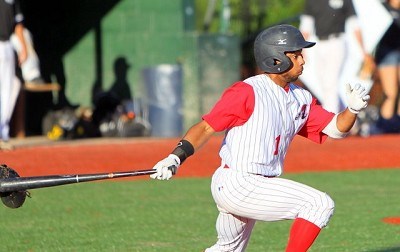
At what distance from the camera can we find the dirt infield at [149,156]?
11820 mm

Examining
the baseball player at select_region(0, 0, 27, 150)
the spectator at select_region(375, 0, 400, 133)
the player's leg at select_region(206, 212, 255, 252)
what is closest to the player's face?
the player's leg at select_region(206, 212, 255, 252)

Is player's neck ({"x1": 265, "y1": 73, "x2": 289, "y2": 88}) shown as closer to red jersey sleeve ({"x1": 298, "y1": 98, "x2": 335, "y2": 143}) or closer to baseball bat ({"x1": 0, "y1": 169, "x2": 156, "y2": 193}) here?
red jersey sleeve ({"x1": 298, "y1": 98, "x2": 335, "y2": 143})

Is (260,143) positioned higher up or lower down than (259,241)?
higher up

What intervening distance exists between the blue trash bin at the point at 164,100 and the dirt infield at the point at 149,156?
0.67 m

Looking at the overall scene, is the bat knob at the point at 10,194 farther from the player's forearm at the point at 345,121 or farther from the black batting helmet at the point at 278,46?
the player's forearm at the point at 345,121

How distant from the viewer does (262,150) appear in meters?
5.76

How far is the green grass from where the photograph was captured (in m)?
7.45

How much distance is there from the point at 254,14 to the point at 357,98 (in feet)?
46.0

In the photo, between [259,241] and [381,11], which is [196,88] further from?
[259,241]

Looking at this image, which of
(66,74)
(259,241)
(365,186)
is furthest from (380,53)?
(259,241)

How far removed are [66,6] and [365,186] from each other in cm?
710

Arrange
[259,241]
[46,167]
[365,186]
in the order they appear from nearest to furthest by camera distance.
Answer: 1. [259,241]
2. [365,186]
3. [46,167]

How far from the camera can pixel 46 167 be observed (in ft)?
38.3

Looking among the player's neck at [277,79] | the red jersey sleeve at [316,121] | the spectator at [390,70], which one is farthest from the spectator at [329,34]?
the player's neck at [277,79]
